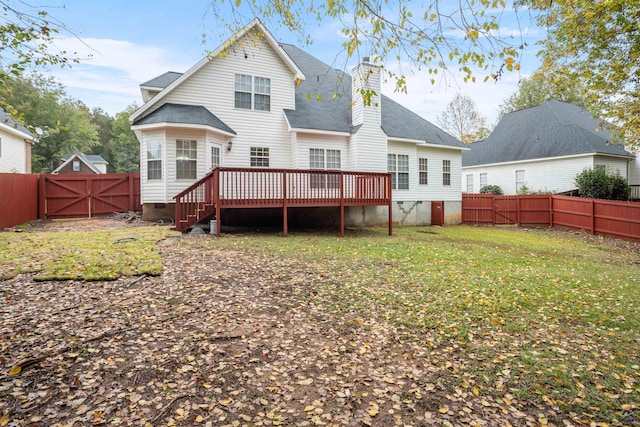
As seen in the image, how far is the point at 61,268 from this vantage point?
5820mm

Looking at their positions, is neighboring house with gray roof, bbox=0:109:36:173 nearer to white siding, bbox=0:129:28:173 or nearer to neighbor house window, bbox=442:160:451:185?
white siding, bbox=0:129:28:173

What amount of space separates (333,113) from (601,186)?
1376 cm

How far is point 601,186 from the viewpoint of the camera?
54.0 ft

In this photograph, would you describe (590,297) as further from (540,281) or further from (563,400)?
(563,400)

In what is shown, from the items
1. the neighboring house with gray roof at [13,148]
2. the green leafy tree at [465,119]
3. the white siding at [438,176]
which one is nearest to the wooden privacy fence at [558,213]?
the white siding at [438,176]

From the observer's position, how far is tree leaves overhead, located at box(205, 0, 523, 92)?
3.98 meters

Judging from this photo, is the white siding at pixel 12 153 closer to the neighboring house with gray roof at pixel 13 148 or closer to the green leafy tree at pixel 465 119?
the neighboring house with gray roof at pixel 13 148

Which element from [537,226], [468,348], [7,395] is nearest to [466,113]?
[537,226]

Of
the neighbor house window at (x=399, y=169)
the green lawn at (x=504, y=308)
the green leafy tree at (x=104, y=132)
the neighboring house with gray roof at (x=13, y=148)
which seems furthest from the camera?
the green leafy tree at (x=104, y=132)

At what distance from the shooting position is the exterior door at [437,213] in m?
16.0

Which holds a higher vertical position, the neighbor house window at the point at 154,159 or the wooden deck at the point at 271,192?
the neighbor house window at the point at 154,159

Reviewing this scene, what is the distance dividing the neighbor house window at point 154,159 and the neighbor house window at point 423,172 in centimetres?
1127

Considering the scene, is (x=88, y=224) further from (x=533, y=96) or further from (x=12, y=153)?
(x=533, y=96)

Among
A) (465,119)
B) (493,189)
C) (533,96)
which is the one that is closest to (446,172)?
(493,189)
